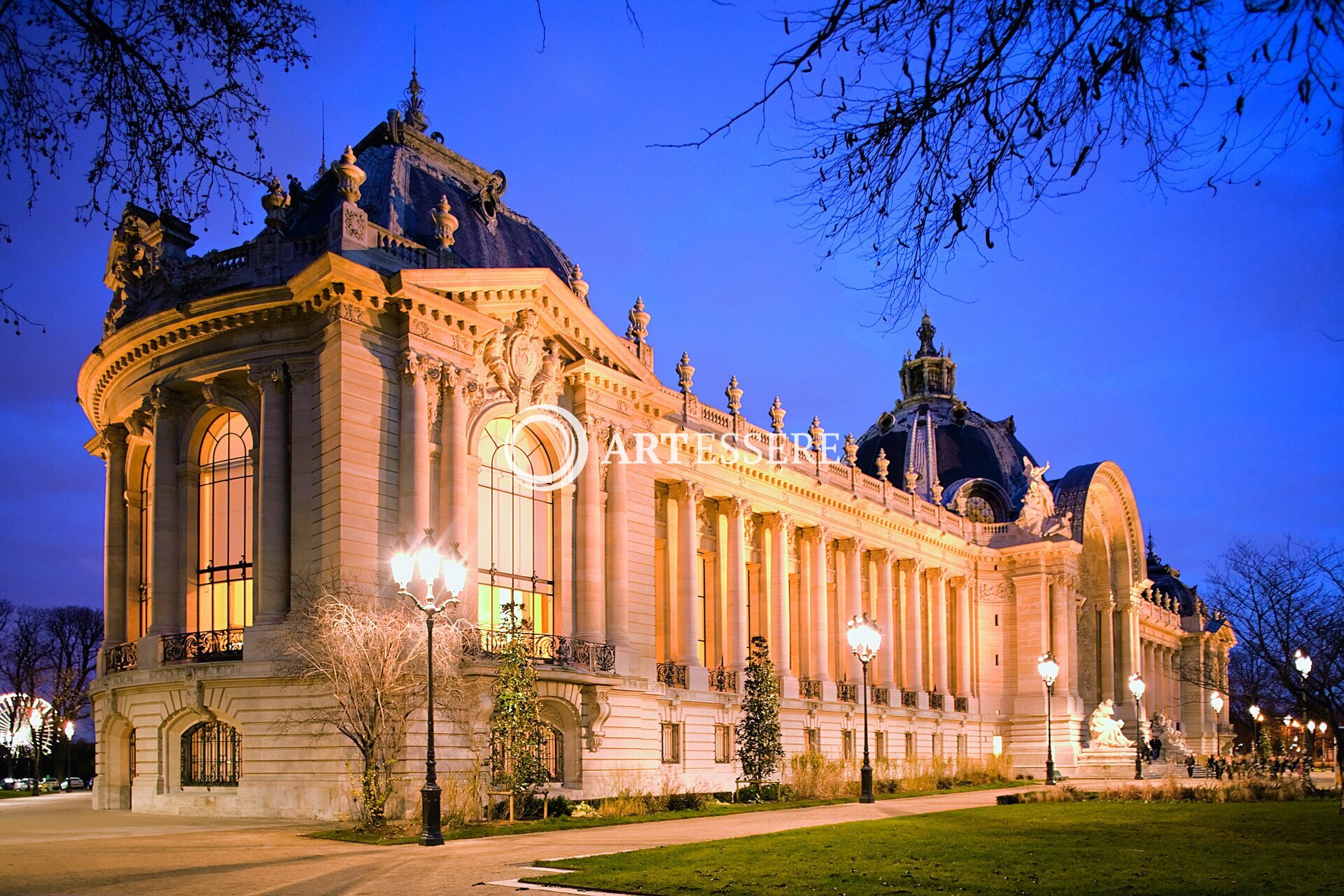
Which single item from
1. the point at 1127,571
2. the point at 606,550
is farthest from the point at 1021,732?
the point at 606,550

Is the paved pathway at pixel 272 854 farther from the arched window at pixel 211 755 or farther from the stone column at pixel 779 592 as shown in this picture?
the stone column at pixel 779 592

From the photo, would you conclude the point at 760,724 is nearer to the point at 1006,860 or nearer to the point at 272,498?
the point at 272,498

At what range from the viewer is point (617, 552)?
38.1 m

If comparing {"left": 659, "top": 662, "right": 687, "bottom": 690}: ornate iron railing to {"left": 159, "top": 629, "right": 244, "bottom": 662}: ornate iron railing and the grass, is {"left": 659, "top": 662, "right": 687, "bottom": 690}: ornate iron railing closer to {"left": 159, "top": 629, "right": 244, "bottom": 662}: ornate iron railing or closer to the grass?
the grass

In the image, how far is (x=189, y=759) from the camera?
3234 cm

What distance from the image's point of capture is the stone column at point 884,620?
196 feet

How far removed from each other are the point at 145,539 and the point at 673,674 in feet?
59.3

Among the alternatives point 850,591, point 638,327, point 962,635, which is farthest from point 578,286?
point 962,635

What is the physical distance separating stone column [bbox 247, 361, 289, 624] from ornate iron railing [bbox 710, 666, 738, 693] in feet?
63.3

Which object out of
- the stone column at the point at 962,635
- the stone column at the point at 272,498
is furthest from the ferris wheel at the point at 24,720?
the stone column at the point at 962,635

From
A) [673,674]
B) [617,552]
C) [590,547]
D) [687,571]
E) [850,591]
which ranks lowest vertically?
[673,674]

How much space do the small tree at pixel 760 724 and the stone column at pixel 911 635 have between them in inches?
923

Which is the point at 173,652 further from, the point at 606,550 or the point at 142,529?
the point at 606,550

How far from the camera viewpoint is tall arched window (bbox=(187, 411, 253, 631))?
34000mm
